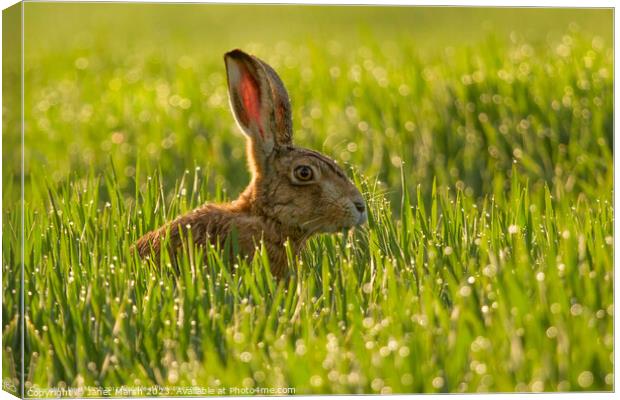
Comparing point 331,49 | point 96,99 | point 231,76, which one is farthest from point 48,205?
point 331,49

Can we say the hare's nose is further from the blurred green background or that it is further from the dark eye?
the blurred green background

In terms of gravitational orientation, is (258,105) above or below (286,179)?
above

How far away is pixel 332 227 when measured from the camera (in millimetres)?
5551

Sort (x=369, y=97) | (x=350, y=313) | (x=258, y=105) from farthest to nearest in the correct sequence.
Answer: (x=369, y=97)
(x=258, y=105)
(x=350, y=313)

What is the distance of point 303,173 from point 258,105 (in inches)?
14.2

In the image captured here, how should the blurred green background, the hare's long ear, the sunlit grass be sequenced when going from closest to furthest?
1. the sunlit grass
2. the hare's long ear
3. the blurred green background

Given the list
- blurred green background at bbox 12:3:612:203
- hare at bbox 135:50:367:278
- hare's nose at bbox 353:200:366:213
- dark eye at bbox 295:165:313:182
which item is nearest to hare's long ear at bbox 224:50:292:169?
hare at bbox 135:50:367:278

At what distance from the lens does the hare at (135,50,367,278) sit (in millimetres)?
5422

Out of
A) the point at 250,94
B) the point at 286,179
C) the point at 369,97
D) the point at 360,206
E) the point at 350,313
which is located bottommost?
the point at 350,313

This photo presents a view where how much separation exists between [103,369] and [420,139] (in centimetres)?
323

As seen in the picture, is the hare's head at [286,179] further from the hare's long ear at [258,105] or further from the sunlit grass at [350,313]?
the sunlit grass at [350,313]

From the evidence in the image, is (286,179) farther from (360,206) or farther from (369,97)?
(369,97)

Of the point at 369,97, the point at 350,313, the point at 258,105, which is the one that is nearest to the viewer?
the point at 350,313

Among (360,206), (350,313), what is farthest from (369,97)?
(350,313)
